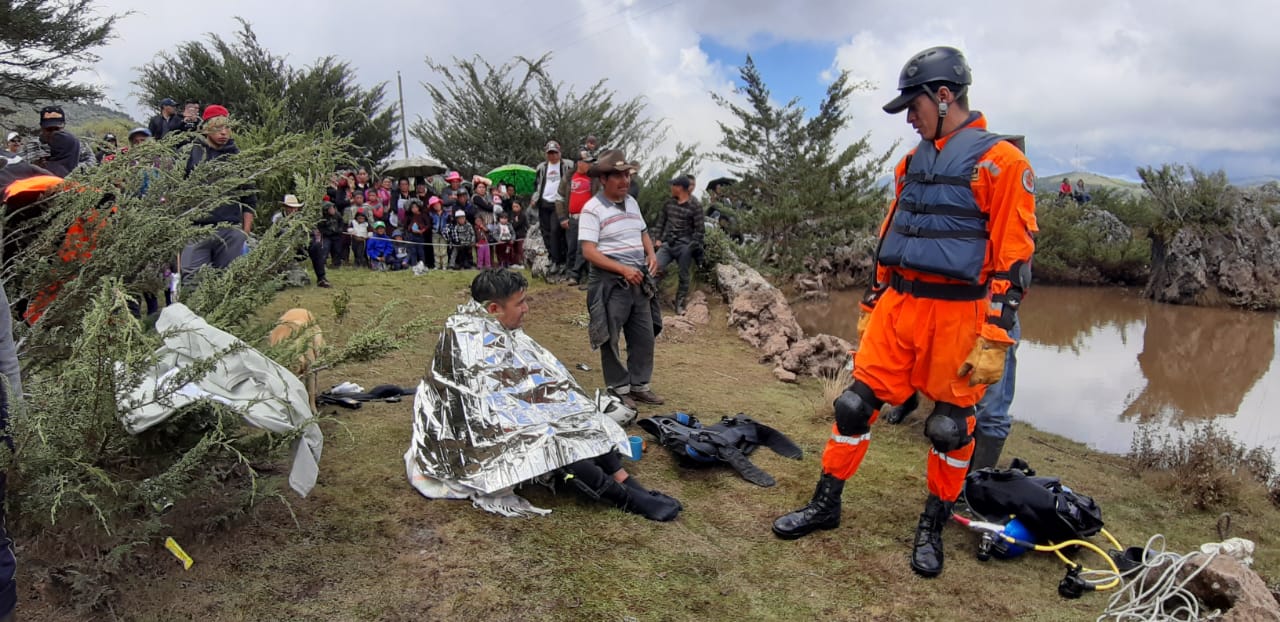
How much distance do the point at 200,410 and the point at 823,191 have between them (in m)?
13.1

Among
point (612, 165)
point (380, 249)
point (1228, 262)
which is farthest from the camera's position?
point (1228, 262)

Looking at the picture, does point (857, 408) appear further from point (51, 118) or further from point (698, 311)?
point (51, 118)

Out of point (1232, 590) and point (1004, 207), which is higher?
point (1004, 207)

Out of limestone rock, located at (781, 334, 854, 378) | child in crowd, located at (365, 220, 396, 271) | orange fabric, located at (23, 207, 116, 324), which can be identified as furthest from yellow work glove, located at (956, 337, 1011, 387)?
child in crowd, located at (365, 220, 396, 271)

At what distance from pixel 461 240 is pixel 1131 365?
1012cm

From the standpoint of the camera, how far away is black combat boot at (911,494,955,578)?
298cm

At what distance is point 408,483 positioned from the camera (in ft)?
11.4

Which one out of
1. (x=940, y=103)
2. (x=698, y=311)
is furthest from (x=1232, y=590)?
(x=698, y=311)

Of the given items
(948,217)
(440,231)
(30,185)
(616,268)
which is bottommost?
(440,231)

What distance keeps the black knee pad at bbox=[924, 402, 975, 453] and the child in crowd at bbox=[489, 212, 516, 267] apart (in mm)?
9598

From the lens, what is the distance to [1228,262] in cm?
1511

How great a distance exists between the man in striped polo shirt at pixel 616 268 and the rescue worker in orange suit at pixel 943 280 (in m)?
2.03

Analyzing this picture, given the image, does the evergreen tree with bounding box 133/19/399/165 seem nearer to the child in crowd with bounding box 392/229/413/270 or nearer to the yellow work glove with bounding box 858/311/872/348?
the child in crowd with bounding box 392/229/413/270

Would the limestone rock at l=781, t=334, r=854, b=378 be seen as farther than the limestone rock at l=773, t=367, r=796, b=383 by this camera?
Yes
